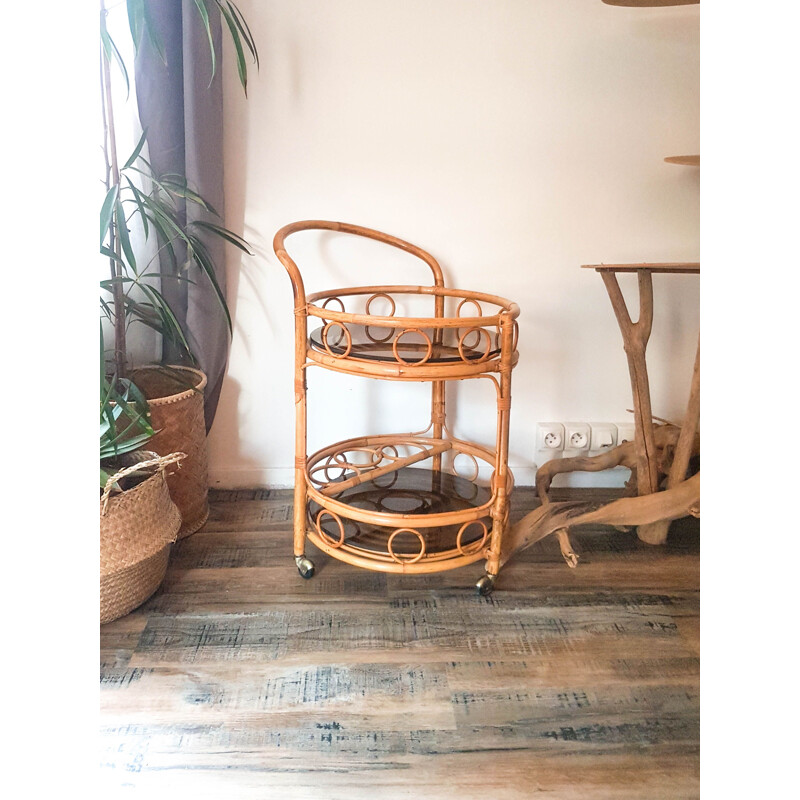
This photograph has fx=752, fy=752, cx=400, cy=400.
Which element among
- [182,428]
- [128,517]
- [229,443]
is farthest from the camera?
[229,443]

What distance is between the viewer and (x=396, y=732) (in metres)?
1.22

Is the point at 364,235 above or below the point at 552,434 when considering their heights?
above

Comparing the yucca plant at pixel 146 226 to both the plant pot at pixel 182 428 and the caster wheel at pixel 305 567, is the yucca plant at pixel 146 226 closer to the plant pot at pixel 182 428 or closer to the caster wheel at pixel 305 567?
the plant pot at pixel 182 428

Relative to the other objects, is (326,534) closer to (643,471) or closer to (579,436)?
(643,471)

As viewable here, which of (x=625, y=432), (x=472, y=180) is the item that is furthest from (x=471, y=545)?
(x=472, y=180)

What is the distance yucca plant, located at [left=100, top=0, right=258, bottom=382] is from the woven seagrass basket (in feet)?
0.57

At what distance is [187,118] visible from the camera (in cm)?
187

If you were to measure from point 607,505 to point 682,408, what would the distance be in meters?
0.66

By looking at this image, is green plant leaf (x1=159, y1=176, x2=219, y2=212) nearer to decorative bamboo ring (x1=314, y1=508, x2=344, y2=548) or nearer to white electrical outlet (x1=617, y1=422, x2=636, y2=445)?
decorative bamboo ring (x1=314, y1=508, x2=344, y2=548)

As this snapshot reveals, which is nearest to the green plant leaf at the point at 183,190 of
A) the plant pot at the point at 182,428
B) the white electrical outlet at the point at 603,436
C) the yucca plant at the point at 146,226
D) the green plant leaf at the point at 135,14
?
the yucca plant at the point at 146,226

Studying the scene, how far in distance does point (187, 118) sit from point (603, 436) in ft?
4.71

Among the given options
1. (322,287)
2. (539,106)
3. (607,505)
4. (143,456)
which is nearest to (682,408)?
(607,505)
